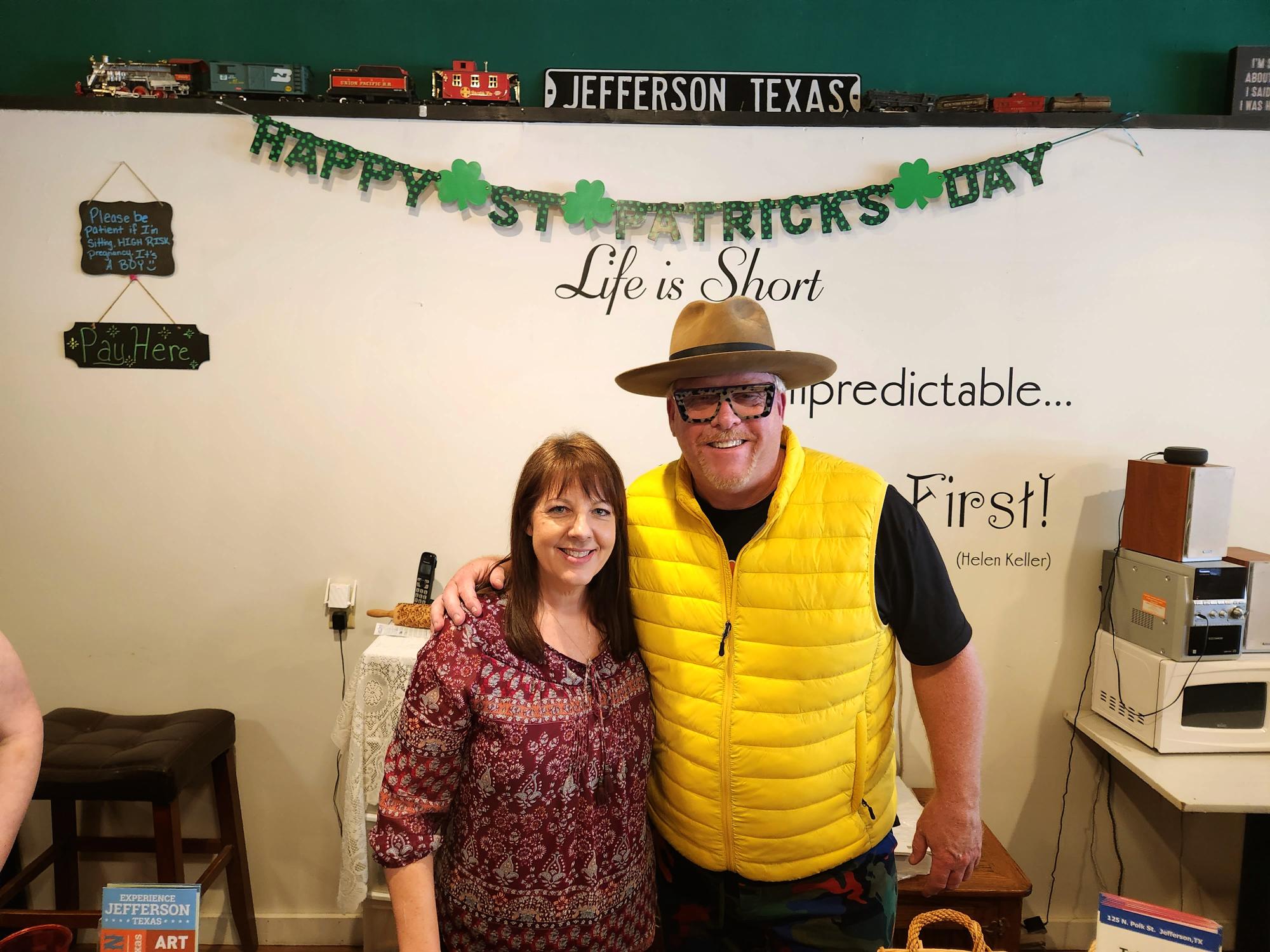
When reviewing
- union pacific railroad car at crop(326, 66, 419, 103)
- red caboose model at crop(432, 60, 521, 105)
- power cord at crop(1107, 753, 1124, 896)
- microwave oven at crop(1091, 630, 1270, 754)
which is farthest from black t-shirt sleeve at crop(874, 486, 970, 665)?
union pacific railroad car at crop(326, 66, 419, 103)

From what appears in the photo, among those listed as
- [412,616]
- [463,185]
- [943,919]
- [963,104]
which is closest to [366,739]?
[412,616]

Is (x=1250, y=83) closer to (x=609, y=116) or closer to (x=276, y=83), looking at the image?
(x=609, y=116)

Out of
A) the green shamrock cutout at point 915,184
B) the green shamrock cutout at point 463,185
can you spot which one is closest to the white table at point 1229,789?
the green shamrock cutout at point 915,184

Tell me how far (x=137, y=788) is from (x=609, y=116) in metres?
2.34

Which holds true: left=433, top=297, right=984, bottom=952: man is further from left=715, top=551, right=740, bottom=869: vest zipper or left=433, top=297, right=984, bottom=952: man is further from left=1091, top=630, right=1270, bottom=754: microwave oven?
left=1091, top=630, right=1270, bottom=754: microwave oven

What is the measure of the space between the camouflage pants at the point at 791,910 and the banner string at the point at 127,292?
2219mm

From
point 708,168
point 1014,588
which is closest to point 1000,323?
point 1014,588

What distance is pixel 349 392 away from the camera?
2432 millimetres

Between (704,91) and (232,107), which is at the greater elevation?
(704,91)

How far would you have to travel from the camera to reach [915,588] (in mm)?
1349

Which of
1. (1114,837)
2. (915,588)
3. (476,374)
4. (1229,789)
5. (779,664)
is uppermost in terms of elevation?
(476,374)

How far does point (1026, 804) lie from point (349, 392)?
8.54 ft

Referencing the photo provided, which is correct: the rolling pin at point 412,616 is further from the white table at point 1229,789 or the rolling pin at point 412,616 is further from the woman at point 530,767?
the white table at point 1229,789

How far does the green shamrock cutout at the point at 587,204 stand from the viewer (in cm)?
235
